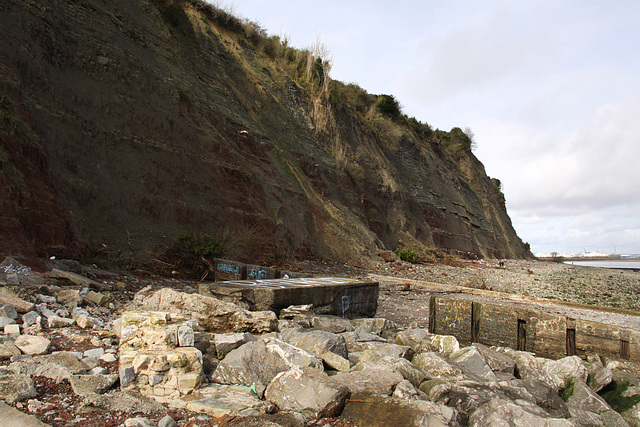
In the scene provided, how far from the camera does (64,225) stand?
8.59 metres

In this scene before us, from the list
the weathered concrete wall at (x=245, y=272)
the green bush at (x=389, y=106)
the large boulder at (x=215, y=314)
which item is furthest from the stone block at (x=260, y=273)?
the green bush at (x=389, y=106)

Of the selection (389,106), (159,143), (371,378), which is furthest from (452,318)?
(389,106)

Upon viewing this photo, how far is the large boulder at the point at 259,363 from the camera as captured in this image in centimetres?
379

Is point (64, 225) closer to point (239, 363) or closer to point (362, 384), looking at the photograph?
point (239, 363)

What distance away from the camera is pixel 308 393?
349 centimetres

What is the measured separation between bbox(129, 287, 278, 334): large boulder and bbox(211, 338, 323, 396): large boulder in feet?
3.10

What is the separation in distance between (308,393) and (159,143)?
11160 mm

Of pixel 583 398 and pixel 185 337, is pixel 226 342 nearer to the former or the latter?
pixel 185 337

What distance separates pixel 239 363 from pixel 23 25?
11494mm

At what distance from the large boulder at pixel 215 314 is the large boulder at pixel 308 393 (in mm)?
1450

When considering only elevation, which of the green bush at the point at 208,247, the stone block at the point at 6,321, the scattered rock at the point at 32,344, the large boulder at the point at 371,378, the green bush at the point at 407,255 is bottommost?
the large boulder at the point at 371,378

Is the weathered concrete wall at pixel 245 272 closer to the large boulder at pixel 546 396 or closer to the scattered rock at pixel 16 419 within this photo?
the large boulder at pixel 546 396

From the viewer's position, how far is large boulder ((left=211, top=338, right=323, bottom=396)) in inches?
149

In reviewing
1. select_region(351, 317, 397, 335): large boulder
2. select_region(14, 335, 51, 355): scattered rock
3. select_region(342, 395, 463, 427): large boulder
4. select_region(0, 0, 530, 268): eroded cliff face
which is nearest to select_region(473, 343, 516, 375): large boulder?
select_region(351, 317, 397, 335): large boulder
